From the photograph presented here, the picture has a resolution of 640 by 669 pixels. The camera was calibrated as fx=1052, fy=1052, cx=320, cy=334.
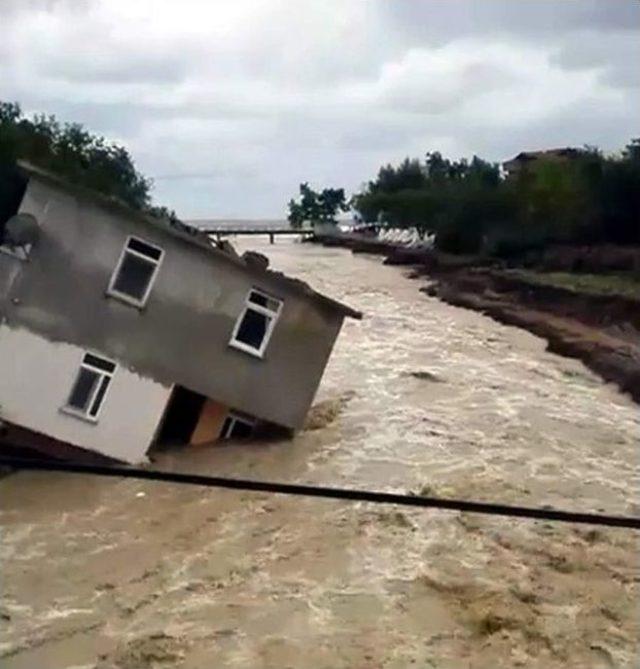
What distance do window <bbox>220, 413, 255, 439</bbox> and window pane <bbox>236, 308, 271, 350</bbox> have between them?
977mm

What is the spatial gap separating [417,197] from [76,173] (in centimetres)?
3310

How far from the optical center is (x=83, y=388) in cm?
1202

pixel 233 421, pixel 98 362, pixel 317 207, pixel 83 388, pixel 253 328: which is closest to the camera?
pixel 83 388

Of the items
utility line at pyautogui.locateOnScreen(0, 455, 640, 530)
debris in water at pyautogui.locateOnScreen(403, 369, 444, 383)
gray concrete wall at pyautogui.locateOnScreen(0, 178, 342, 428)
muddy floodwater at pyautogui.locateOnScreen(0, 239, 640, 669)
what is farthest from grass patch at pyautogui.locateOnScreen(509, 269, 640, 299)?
utility line at pyautogui.locateOnScreen(0, 455, 640, 530)

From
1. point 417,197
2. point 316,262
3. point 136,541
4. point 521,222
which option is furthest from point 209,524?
point 417,197

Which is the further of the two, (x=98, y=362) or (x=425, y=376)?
(x=425, y=376)

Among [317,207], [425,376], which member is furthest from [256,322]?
[317,207]

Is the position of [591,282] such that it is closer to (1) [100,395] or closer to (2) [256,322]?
(2) [256,322]

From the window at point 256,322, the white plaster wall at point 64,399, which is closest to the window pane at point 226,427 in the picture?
the window at point 256,322

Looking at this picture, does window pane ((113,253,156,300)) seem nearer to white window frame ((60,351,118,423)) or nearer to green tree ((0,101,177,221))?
white window frame ((60,351,118,423))

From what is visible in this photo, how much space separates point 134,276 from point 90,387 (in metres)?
1.43

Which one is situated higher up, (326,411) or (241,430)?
(326,411)

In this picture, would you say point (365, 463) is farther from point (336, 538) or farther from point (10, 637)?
point (10, 637)

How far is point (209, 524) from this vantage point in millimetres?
10438
